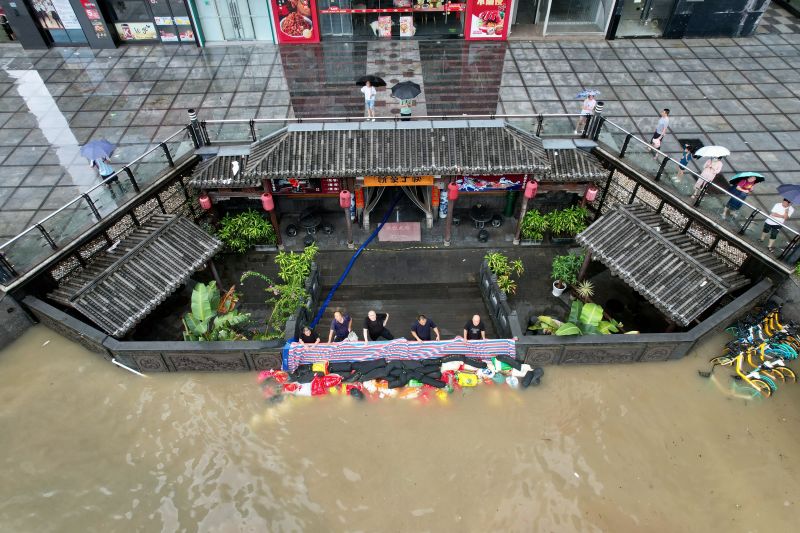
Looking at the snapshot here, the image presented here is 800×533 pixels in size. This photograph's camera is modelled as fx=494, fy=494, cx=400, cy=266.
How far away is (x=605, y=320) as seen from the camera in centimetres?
1423

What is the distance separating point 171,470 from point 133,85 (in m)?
15.4

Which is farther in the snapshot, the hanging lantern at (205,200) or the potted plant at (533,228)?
the potted plant at (533,228)

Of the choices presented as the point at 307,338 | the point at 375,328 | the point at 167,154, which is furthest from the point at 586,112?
the point at 167,154

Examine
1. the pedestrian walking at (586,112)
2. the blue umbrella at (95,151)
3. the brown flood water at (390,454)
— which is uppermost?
the blue umbrella at (95,151)

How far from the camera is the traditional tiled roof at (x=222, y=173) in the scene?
1502 centimetres

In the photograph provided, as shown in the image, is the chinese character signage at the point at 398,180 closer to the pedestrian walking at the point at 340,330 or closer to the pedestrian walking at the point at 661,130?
the pedestrian walking at the point at 340,330

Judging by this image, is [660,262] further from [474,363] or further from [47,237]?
[47,237]

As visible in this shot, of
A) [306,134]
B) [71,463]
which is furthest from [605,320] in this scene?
[71,463]

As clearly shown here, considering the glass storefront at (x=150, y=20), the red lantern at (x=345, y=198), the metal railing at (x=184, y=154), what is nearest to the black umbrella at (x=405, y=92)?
the metal railing at (x=184, y=154)

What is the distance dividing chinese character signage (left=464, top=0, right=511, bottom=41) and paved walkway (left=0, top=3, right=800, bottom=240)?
0.53 m

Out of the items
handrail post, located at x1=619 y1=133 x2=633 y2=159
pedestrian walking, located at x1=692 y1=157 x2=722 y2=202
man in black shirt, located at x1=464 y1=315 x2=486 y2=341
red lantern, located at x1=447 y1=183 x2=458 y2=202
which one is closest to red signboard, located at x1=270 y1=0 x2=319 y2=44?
red lantern, located at x1=447 y1=183 x2=458 y2=202

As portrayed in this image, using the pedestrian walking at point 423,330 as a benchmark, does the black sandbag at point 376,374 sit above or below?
below

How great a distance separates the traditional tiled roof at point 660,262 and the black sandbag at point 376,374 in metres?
6.70

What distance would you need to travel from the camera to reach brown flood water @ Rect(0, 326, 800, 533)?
10406 millimetres
